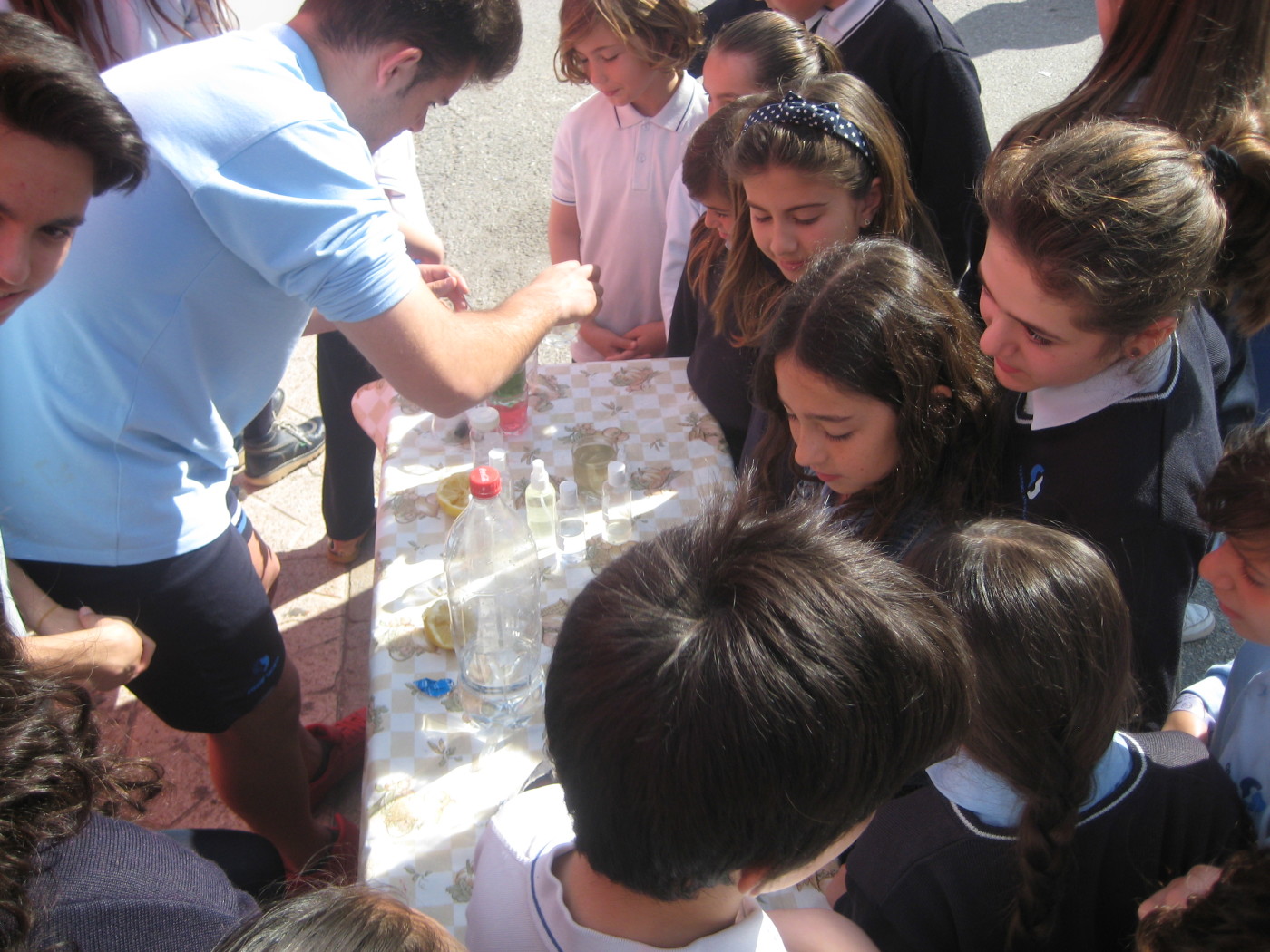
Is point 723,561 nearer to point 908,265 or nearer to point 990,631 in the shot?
point 990,631

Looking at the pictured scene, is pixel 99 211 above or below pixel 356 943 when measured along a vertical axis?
above

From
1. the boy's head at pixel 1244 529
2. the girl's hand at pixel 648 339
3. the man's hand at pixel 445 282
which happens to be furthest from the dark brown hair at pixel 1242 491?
the girl's hand at pixel 648 339

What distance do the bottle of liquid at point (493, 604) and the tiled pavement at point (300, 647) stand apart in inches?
37.5

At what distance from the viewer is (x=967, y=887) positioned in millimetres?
1162

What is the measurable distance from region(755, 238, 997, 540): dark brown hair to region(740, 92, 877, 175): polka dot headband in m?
0.40

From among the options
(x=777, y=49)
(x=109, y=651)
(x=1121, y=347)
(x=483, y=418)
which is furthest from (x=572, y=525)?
(x=777, y=49)

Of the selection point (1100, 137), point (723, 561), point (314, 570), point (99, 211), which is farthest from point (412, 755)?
point (314, 570)

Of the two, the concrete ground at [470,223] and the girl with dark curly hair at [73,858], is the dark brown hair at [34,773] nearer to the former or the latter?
the girl with dark curly hair at [73,858]

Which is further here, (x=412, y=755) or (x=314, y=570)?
(x=314, y=570)

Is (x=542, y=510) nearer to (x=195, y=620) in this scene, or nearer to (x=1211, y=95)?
(x=195, y=620)

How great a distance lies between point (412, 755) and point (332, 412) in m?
1.60

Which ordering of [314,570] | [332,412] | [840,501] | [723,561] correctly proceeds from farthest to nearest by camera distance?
[314,570] → [332,412] → [840,501] → [723,561]

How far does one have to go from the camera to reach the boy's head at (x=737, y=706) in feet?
2.57

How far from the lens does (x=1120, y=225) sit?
1.38 m
